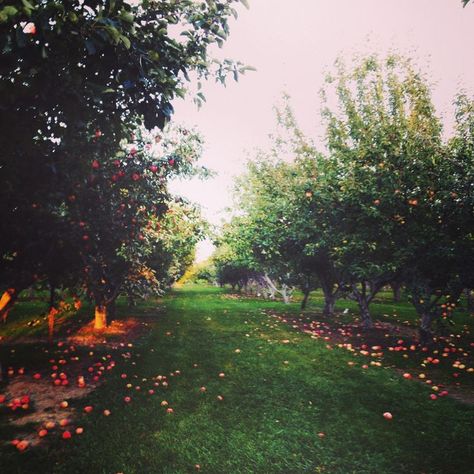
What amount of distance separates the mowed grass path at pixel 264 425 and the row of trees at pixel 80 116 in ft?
11.7

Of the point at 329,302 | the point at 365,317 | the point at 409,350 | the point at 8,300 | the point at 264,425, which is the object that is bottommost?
the point at 264,425

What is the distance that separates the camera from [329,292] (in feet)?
68.2

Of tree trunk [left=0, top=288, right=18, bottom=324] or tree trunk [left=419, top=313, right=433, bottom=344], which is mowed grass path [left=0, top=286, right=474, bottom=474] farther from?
tree trunk [left=419, top=313, right=433, bottom=344]

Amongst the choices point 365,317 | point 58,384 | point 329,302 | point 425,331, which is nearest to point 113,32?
point 58,384

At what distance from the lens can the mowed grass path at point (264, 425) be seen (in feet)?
15.9

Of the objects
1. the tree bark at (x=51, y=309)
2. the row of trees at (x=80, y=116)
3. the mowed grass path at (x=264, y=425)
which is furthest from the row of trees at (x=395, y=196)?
→ the tree bark at (x=51, y=309)

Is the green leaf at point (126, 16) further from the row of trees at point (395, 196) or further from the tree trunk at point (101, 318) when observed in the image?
the tree trunk at point (101, 318)

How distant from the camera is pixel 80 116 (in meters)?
4.82

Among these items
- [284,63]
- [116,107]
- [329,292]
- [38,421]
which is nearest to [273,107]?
[284,63]

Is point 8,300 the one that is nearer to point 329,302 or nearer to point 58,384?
point 58,384

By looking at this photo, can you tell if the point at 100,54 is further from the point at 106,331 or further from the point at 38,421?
the point at 106,331

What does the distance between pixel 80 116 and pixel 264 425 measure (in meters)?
5.94

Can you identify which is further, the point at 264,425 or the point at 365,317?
the point at 365,317

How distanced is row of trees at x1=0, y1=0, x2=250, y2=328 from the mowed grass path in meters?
3.57
